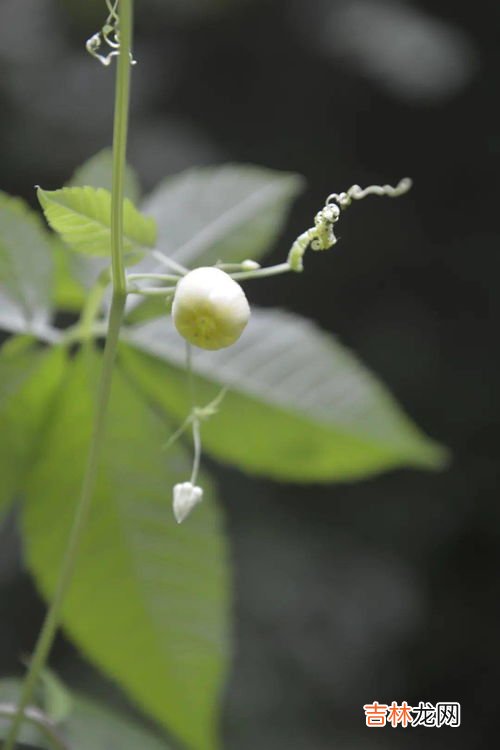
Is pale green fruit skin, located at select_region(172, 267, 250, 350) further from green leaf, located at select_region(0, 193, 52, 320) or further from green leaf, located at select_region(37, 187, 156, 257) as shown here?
green leaf, located at select_region(0, 193, 52, 320)

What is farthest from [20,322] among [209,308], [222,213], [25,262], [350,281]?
[350,281]

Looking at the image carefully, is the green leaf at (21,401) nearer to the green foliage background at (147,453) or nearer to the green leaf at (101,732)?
the green foliage background at (147,453)

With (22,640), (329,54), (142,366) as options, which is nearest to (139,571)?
(142,366)

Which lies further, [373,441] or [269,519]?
[269,519]

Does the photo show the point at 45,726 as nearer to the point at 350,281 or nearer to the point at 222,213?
the point at 222,213

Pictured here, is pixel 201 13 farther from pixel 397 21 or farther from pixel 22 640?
pixel 22 640

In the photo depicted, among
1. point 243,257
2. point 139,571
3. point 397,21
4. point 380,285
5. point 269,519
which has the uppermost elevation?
point 397,21

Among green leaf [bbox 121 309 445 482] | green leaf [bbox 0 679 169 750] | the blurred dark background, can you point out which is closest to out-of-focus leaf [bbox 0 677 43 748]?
green leaf [bbox 0 679 169 750]
